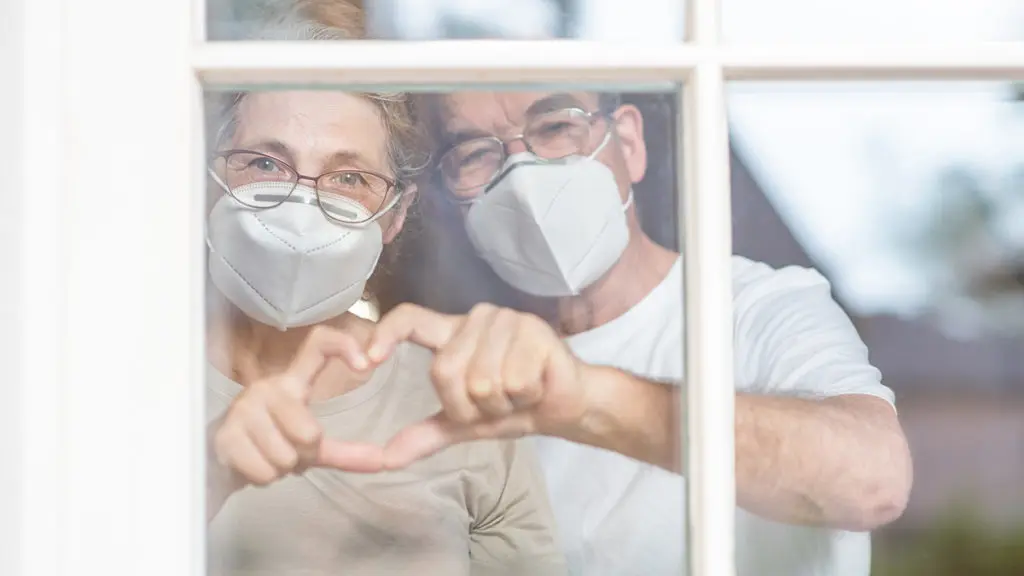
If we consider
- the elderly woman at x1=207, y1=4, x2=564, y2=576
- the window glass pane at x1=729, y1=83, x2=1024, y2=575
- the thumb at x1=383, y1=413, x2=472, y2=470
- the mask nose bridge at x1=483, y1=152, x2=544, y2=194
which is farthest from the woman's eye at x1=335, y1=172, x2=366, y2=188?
the window glass pane at x1=729, y1=83, x2=1024, y2=575

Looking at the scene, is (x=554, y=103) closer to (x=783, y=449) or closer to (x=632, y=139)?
(x=632, y=139)

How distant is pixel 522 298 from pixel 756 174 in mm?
229

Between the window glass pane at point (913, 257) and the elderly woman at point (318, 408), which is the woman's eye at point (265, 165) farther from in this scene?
the window glass pane at point (913, 257)

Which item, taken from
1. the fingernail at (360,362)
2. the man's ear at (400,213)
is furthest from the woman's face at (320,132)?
the fingernail at (360,362)

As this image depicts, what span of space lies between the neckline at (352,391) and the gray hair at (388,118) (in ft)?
0.52

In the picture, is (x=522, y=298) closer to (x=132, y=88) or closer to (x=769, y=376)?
(x=769, y=376)

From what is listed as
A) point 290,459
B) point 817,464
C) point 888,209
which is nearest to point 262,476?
point 290,459

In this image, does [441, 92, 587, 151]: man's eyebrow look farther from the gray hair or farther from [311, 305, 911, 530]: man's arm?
[311, 305, 911, 530]: man's arm

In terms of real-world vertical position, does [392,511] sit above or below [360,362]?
below

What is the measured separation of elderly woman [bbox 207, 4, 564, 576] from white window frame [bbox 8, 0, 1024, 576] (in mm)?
26

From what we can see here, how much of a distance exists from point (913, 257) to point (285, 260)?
1.77ft

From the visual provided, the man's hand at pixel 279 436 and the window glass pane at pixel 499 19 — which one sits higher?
the window glass pane at pixel 499 19

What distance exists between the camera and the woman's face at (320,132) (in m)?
0.77

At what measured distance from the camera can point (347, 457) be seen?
764 mm
